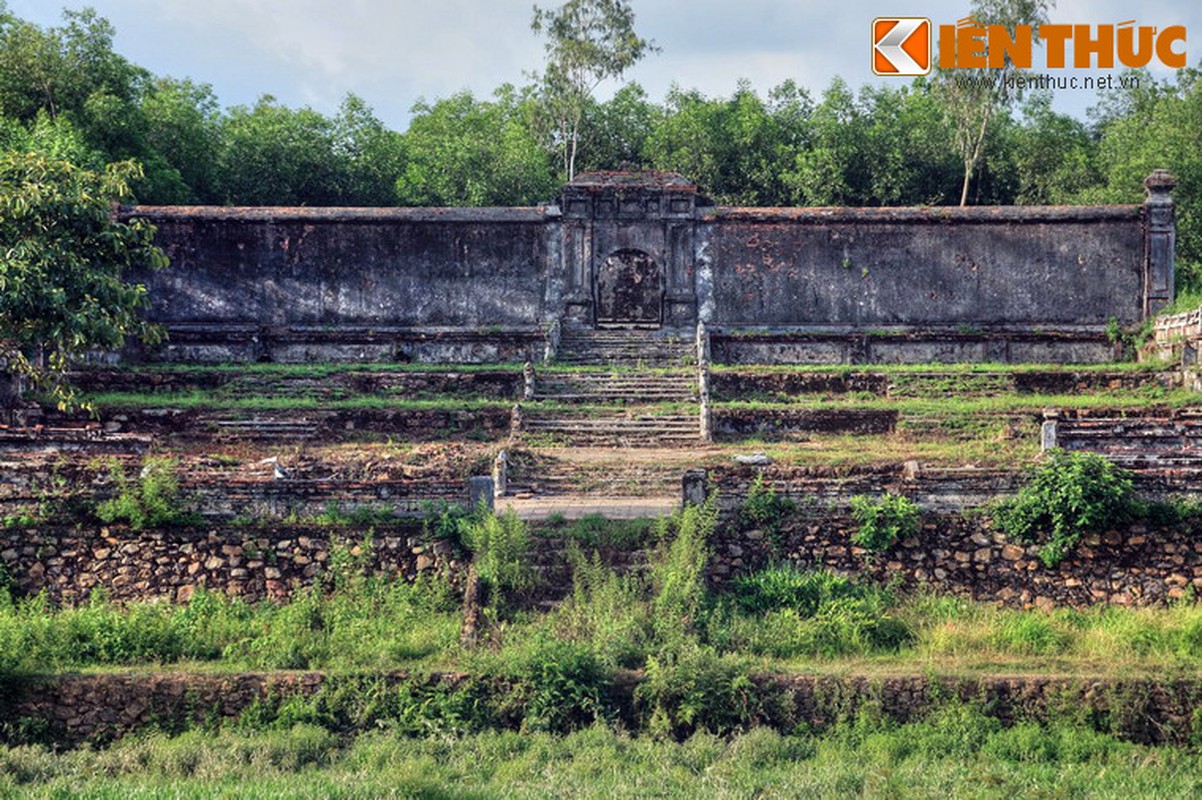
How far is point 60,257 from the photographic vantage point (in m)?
13.6

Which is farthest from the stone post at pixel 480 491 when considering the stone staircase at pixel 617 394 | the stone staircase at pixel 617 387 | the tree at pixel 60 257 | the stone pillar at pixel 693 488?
the stone staircase at pixel 617 387

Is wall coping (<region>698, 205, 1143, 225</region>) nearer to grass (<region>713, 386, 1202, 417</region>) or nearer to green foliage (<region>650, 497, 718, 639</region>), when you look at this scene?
grass (<region>713, 386, 1202, 417</region>)

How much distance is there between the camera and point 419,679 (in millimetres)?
10992

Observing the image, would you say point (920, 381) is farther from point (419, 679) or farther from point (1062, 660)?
point (419, 679)

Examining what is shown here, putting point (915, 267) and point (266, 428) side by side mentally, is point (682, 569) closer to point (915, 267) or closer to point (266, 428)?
point (266, 428)

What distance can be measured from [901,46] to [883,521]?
13.3 metres

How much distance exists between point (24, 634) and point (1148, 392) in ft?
55.8

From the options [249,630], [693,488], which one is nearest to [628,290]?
[693,488]

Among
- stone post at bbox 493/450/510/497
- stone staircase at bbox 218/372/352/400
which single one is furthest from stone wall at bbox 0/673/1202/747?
stone staircase at bbox 218/372/352/400

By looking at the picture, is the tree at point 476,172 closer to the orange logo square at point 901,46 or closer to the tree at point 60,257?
the orange logo square at point 901,46

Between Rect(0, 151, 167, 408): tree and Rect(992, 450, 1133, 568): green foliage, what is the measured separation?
33.9 feet

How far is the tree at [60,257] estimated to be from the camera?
1334 cm

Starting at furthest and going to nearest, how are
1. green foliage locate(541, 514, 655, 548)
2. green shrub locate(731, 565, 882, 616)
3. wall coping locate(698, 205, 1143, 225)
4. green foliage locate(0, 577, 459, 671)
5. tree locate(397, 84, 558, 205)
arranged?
tree locate(397, 84, 558, 205), wall coping locate(698, 205, 1143, 225), green foliage locate(541, 514, 655, 548), green shrub locate(731, 565, 882, 616), green foliage locate(0, 577, 459, 671)

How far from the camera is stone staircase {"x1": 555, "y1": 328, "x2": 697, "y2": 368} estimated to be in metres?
21.9
